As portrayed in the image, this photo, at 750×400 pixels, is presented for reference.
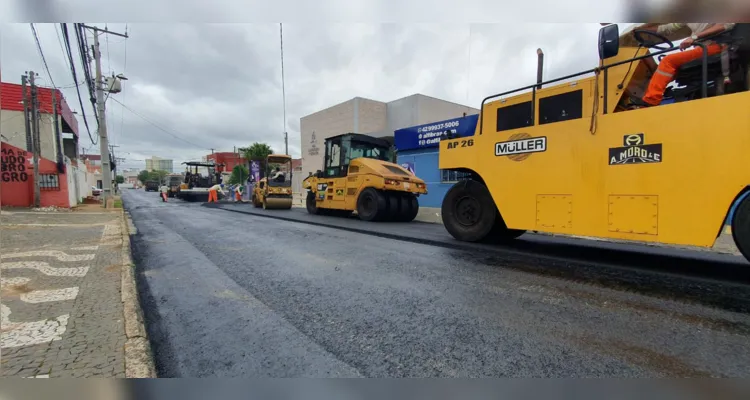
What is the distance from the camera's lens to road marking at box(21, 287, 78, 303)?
333cm

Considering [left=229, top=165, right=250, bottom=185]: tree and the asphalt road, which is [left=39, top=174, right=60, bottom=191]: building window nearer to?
the asphalt road

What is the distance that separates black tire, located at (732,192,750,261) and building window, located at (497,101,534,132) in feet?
7.93

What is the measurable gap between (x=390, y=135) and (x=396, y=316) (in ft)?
70.7

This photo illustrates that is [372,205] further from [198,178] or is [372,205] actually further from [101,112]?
[198,178]

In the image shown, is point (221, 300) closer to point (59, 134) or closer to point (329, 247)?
point (329, 247)

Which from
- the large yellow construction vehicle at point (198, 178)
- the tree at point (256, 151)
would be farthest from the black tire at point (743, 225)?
the tree at point (256, 151)

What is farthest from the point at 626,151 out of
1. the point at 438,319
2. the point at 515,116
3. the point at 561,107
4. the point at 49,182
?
the point at 49,182

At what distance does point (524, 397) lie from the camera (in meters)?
1.82

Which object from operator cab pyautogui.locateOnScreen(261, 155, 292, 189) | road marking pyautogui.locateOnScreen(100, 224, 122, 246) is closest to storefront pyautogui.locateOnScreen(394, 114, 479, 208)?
operator cab pyautogui.locateOnScreen(261, 155, 292, 189)

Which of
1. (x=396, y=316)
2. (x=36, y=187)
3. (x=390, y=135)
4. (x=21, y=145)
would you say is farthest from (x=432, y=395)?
(x=21, y=145)

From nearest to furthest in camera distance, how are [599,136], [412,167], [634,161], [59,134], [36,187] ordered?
[634,161]
[599,136]
[36,187]
[412,167]
[59,134]

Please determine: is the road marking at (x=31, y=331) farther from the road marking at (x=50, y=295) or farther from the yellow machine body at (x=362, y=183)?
the yellow machine body at (x=362, y=183)

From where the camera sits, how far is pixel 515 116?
5316mm

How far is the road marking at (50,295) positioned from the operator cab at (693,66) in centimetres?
625
